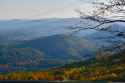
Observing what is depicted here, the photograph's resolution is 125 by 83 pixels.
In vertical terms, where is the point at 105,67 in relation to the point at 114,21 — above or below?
below

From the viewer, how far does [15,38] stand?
1200 inches

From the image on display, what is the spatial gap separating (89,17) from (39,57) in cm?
1263

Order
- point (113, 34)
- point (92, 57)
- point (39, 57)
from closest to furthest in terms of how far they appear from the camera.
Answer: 1. point (113, 34)
2. point (92, 57)
3. point (39, 57)

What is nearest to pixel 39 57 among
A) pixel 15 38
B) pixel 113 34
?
pixel 15 38

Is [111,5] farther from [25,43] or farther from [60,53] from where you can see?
[25,43]

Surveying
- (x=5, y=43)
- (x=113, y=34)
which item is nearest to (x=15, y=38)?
(x=5, y=43)

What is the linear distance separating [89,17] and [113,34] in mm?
1013

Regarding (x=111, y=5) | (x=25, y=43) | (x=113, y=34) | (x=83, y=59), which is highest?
(x=111, y=5)

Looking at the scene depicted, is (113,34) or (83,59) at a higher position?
(113,34)

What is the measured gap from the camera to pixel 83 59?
15.3 metres

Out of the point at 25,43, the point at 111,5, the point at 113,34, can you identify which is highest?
the point at 111,5

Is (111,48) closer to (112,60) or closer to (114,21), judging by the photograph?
(112,60)

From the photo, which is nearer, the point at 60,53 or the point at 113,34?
the point at 113,34

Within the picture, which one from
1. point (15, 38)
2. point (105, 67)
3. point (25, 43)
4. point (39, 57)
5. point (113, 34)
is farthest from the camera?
point (25, 43)
